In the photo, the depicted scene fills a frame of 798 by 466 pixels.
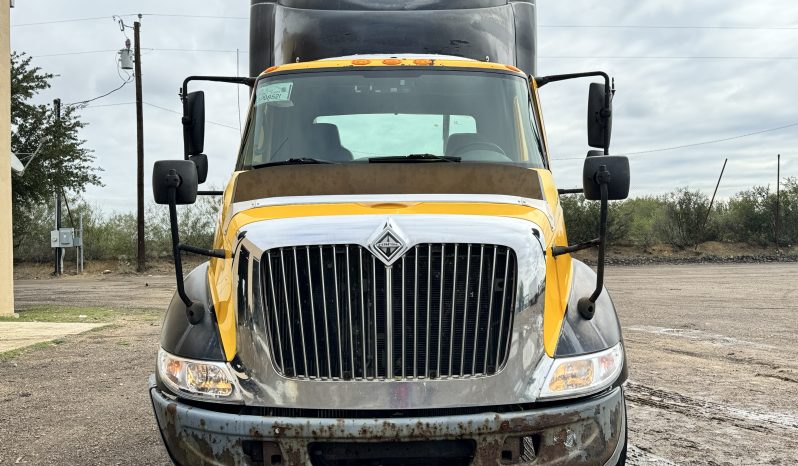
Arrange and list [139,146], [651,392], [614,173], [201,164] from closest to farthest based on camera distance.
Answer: [614,173], [201,164], [651,392], [139,146]

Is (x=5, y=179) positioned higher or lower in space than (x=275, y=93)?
lower

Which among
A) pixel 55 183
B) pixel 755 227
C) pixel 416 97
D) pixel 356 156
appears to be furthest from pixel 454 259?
pixel 755 227

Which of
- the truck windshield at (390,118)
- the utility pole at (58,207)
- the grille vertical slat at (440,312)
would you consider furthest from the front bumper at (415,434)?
the utility pole at (58,207)

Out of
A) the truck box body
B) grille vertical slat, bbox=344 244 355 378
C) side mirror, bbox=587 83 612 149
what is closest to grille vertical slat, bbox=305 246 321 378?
grille vertical slat, bbox=344 244 355 378

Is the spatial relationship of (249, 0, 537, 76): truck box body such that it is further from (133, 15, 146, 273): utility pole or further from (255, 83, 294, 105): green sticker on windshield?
(133, 15, 146, 273): utility pole

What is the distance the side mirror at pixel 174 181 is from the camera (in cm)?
375

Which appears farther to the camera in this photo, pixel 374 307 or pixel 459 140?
pixel 459 140

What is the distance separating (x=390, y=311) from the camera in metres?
3.36

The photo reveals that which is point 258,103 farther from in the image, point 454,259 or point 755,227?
point 755,227

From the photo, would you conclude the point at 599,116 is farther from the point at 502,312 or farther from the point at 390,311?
the point at 390,311

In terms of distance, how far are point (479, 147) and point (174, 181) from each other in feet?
6.34

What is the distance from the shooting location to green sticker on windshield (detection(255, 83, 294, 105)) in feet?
16.8

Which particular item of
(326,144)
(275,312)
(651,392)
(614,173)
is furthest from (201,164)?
(651,392)

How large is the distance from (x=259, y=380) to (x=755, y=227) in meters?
43.8
